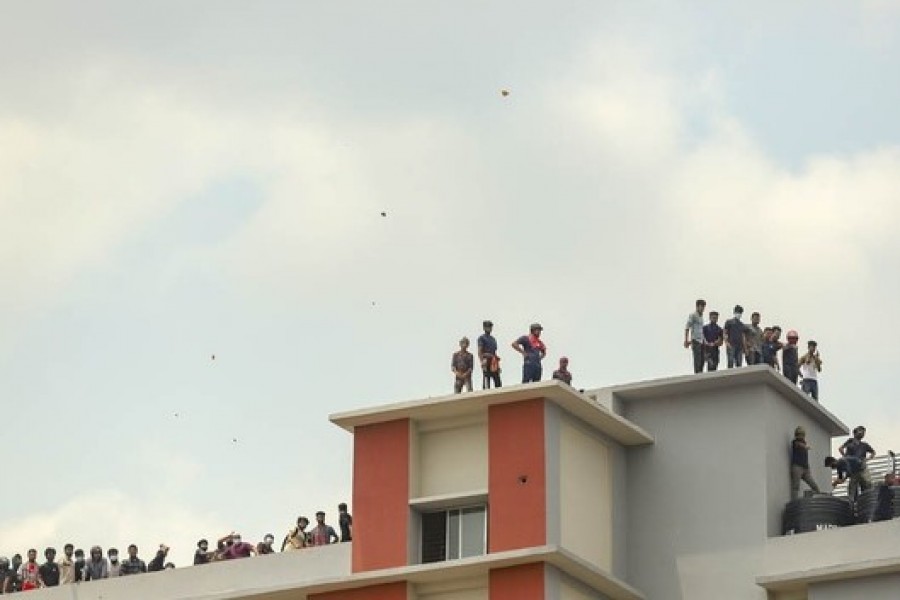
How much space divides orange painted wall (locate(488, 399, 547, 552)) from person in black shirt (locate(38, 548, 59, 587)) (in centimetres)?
1300

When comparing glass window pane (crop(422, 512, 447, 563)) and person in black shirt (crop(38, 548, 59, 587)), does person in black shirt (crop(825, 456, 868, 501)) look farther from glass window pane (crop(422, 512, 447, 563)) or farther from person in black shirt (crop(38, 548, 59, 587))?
person in black shirt (crop(38, 548, 59, 587))

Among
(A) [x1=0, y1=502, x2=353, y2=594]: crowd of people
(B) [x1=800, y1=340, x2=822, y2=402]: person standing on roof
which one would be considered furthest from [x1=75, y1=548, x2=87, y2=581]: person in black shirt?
(B) [x1=800, y1=340, x2=822, y2=402]: person standing on roof

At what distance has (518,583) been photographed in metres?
65.7

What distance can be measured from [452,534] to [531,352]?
15.1 ft

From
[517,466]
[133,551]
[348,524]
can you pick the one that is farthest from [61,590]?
[517,466]

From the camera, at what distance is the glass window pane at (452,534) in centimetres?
6731

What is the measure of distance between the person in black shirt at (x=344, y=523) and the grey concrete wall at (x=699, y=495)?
6416 mm

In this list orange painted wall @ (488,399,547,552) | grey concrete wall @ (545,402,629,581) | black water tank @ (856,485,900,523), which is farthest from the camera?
black water tank @ (856,485,900,523)

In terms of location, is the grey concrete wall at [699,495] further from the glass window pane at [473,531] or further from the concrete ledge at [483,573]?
the glass window pane at [473,531]

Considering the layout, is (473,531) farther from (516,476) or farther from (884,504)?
(884,504)

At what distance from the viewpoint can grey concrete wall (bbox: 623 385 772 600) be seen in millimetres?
67438

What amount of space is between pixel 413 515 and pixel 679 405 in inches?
258

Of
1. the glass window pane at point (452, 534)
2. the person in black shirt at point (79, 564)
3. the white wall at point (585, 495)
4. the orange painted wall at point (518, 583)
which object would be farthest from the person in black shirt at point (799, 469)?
the person in black shirt at point (79, 564)

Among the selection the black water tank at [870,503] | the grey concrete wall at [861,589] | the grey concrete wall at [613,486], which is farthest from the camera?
the black water tank at [870,503]
